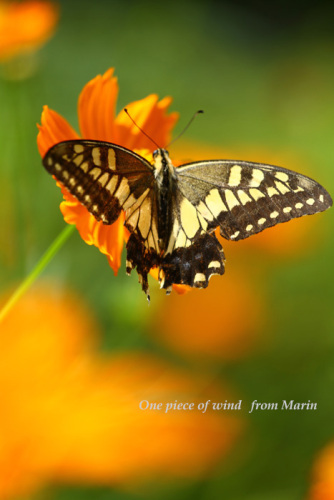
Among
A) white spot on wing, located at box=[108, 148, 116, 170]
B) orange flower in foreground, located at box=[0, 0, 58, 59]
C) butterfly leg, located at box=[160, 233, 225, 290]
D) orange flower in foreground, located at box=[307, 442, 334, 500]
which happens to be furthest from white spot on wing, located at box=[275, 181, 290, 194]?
orange flower in foreground, located at box=[0, 0, 58, 59]

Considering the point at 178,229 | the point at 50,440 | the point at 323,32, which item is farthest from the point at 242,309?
the point at 323,32

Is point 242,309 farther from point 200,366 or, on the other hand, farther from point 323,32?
point 323,32

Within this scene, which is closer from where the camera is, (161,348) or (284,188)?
(284,188)

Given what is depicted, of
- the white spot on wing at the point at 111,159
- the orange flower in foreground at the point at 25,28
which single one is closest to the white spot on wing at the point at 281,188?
the white spot on wing at the point at 111,159

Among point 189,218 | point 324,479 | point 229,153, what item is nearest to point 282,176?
point 189,218

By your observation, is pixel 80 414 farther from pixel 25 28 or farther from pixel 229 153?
pixel 25 28

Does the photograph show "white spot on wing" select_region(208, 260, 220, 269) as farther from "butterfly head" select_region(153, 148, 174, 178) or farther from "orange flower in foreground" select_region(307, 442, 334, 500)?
"orange flower in foreground" select_region(307, 442, 334, 500)

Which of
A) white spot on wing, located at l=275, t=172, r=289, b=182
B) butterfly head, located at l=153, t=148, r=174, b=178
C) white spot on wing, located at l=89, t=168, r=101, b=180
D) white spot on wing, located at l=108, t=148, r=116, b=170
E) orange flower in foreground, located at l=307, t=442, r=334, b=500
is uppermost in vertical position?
white spot on wing, located at l=275, t=172, r=289, b=182

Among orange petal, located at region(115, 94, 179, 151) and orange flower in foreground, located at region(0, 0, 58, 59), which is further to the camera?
orange flower in foreground, located at region(0, 0, 58, 59)
